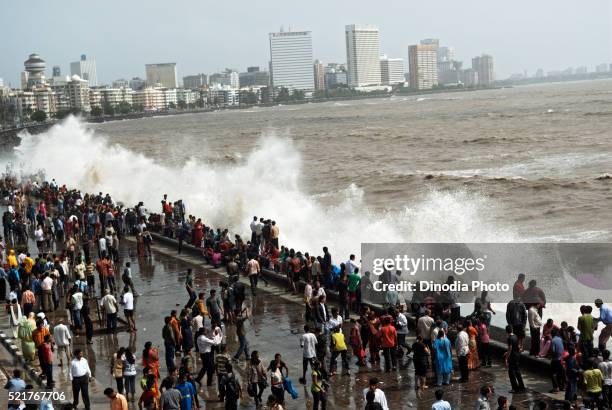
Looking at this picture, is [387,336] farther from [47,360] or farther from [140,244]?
[140,244]

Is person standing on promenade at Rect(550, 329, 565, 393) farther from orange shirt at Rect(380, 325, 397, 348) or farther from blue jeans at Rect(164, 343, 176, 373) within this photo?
blue jeans at Rect(164, 343, 176, 373)

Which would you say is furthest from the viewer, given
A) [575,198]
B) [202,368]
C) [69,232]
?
[575,198]

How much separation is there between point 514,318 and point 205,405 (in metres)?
4.65

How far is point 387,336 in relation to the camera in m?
12.0

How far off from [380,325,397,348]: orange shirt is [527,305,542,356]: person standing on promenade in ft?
6.39

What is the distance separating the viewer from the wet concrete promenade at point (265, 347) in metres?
11.1

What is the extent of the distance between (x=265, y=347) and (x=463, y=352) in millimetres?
3570

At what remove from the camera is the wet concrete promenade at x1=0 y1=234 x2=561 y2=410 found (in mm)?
11109

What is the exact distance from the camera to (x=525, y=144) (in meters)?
67.2

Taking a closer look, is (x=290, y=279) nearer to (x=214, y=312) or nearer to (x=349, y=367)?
(x=214, y=312)

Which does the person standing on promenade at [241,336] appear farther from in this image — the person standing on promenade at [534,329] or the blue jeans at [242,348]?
the person standing on promenade at [534,329]

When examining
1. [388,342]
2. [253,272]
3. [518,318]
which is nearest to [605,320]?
[518,318]

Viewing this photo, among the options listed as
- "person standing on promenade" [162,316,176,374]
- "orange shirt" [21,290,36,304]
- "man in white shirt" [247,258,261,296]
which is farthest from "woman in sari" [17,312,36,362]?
"man in white shirt" [247,258,261,296]

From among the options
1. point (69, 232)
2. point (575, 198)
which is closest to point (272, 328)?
point (69, 232)
